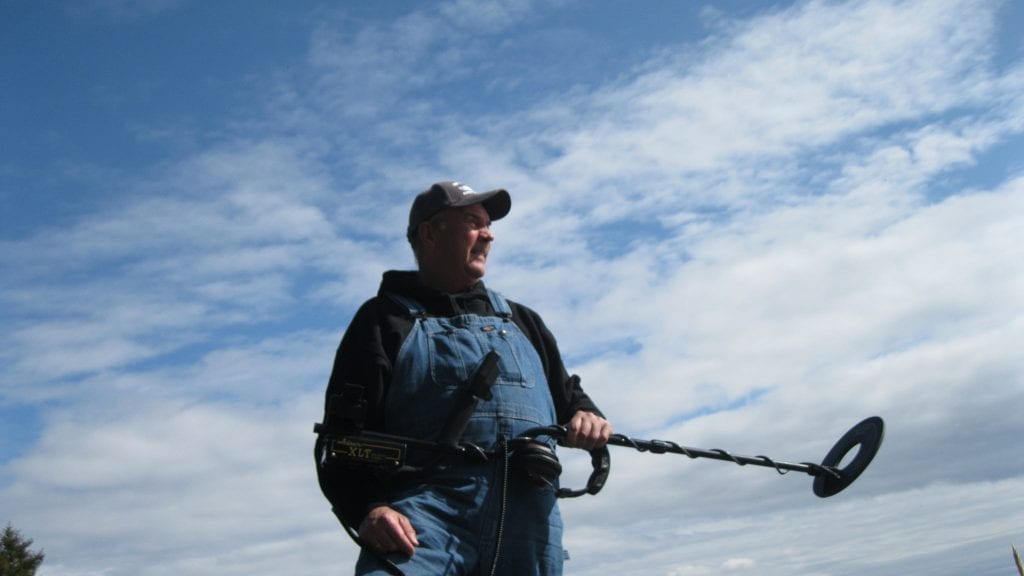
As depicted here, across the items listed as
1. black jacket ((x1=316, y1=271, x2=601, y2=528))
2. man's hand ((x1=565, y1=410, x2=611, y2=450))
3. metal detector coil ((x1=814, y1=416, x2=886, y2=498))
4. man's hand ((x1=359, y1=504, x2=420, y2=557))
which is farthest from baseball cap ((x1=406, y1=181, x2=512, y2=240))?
metal detector coil ((x1=814, y1=416, x2=886, y2=498))

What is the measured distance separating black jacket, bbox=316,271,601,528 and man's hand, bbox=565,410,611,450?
0.39 meters

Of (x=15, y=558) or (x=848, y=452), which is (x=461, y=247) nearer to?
(x=848, y=452)

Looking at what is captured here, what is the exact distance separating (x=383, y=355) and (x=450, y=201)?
84cm

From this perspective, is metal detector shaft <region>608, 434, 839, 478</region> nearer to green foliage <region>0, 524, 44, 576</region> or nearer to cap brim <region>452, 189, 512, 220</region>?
cap brim <region>452, 189, 512, 220</region>

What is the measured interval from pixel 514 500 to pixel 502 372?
483mm

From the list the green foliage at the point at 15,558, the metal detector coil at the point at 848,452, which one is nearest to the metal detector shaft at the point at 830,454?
the metal detector coil at the point at 848,452

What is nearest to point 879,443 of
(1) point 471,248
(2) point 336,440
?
(1) point 471,248

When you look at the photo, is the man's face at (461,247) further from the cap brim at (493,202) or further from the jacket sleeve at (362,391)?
the jacket sleeve at (362,391)

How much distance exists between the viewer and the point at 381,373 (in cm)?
340

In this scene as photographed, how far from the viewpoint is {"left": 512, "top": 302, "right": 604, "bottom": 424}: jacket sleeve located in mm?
3887

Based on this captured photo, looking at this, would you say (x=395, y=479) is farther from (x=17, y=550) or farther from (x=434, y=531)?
(x=17, y=550)

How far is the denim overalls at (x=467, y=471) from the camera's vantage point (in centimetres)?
315

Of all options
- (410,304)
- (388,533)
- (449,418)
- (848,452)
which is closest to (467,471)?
(449,418)

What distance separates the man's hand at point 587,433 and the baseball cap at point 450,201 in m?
1.10
